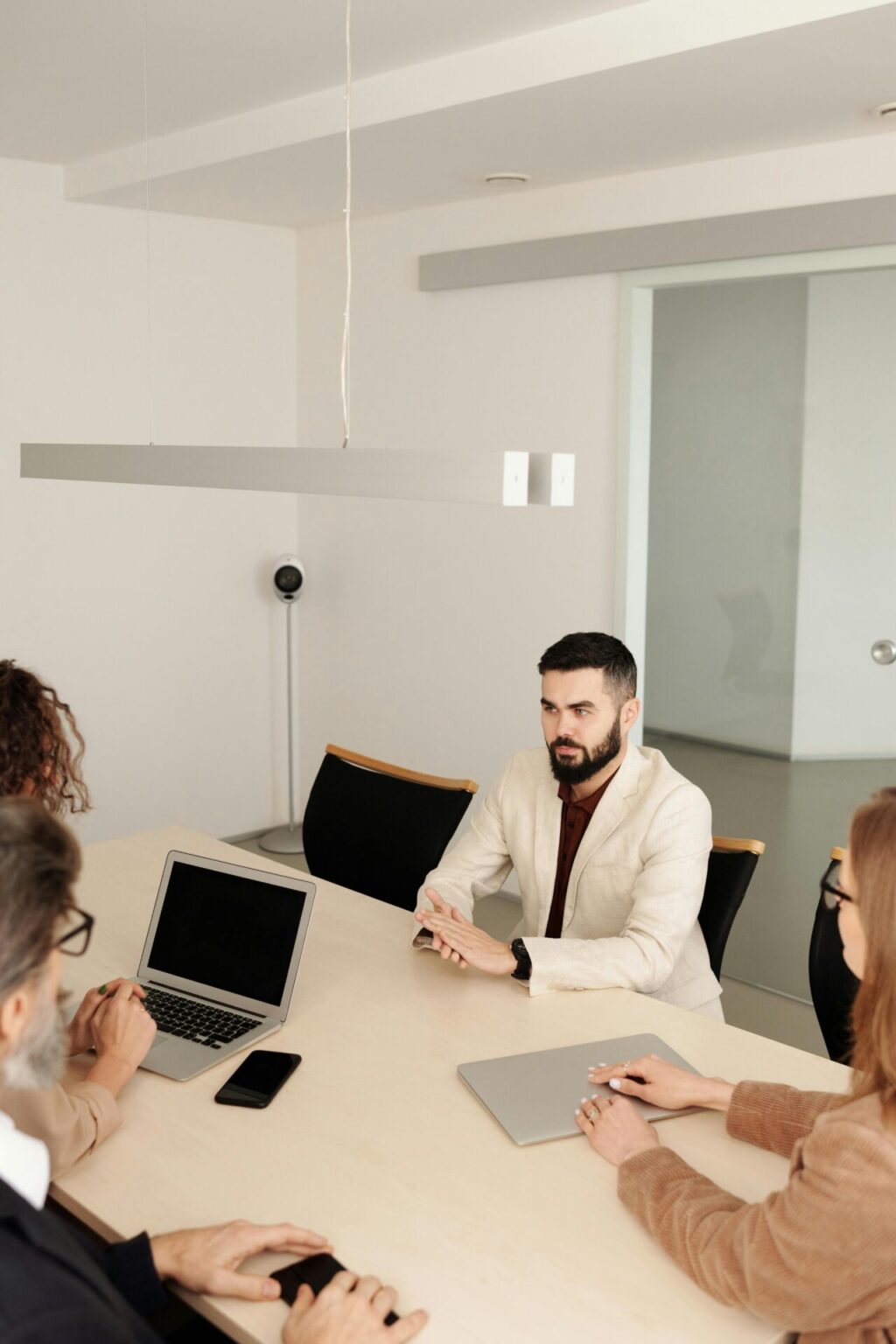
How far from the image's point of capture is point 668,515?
446cm

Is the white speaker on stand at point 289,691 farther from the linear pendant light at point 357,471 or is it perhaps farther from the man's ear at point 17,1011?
the man's ear at point 17,1011

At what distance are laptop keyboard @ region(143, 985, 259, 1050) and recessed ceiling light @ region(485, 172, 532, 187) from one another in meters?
3.09

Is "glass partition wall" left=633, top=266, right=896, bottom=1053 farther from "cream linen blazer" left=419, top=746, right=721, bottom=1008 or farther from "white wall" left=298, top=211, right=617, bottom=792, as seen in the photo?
"cream linen blazer" left=419, top=746, right=721, bottom=1008

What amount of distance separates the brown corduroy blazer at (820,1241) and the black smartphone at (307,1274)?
422 mm

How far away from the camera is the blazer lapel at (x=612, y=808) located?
2711 mm

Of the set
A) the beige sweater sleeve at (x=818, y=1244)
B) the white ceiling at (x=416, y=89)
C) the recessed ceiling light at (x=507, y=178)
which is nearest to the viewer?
the beige sweater sleeve at (x=818, y=1244)

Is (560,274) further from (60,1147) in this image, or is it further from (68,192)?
(60,1147)

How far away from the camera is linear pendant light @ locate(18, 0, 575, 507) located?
72.9 inches

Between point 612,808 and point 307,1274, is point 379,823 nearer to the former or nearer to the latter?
point 612,808

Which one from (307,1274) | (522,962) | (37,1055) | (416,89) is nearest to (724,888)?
(522,962)

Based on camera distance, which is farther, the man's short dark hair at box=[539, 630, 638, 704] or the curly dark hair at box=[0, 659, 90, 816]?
the man's short dark hair at box=[539, 630, 638, 704]

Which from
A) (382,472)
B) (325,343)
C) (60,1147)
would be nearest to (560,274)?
(325,343)

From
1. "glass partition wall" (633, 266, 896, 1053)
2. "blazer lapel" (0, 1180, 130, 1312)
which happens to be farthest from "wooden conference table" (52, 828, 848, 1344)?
"glass partition wall" (633, 266, 896, 1053)

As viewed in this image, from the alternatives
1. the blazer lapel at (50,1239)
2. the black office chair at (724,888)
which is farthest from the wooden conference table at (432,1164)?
the black office chair at (724,888)
